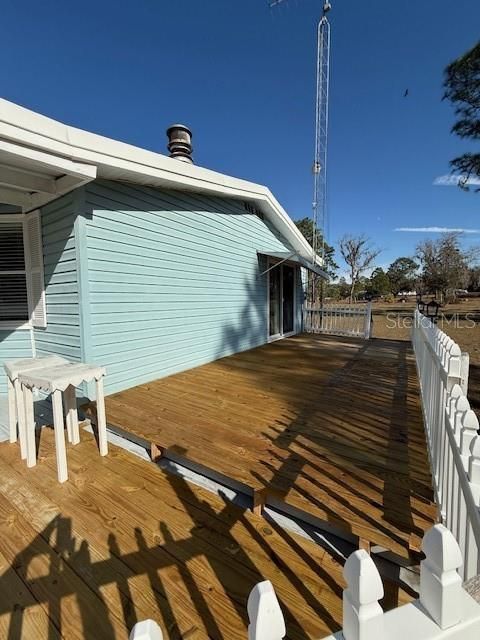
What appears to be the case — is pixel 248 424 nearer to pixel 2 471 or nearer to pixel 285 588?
pixel 285 588

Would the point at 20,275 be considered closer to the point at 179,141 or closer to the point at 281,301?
the point at 179,141

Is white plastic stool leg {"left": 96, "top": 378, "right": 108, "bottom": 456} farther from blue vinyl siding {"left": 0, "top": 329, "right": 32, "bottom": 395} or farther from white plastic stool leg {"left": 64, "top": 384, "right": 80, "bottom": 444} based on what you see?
blue vinyl siding {"left": 0, "top": 329, "right": 32, "bottom": 395}

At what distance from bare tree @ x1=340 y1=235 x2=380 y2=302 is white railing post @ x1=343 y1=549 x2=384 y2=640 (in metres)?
37.3

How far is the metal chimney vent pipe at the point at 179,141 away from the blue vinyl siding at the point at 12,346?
387 centimetres

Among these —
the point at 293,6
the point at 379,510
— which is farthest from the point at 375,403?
the point at 293,6

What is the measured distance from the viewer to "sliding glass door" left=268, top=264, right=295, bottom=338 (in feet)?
24.8

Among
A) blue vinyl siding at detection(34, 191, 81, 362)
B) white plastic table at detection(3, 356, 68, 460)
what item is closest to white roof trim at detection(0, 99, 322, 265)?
blue vinyl siding at detection(34, 191, 81, 362)

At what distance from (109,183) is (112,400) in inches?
99.3

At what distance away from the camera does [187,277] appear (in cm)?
464

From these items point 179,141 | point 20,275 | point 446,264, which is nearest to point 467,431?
point 20,275

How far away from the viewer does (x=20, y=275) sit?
3.69 m

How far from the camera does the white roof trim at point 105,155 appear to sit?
222cm

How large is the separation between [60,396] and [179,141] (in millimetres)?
5053

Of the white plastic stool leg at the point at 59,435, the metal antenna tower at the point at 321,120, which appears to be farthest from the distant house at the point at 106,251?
the metal antenna tower at the point at 321,120
